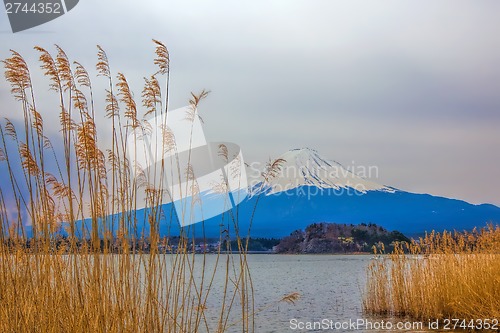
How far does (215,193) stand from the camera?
15.5 feet

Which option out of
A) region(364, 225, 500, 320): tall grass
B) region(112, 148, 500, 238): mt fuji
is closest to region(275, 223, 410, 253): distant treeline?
region(112, 148, 500, 238): mt fuji

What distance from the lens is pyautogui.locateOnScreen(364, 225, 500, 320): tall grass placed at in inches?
358

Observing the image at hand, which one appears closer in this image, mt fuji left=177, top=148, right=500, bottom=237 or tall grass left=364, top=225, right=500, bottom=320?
tall grass left=364, top=225, right=500, bottom=320

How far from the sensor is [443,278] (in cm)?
984

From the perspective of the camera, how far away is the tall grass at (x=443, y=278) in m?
9.10

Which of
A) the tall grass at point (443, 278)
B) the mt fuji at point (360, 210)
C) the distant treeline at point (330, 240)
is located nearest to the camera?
the tall grass at point (443, 278)

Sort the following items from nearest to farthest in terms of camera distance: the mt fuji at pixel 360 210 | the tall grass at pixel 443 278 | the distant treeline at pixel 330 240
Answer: the tall grass at pixel 443 278 → the distant treeline at pixel 330 240 → the mt fuji at pixel 360 210

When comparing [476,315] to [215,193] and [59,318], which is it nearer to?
[215,193]

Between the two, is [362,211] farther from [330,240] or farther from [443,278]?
[443,278]

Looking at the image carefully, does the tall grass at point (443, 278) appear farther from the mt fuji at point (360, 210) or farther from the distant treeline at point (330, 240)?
the mt fuji at point (360, 210)

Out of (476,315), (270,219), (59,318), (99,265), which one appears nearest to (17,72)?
(99,265)

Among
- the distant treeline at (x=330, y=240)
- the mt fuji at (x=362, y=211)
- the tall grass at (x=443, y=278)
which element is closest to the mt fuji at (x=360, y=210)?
the mt fuji at (x=362, y=211)

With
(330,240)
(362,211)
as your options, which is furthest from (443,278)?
(362,211)

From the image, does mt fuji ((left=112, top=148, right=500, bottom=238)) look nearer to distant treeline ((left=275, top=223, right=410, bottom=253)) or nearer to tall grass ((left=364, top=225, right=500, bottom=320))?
distant treeline ((left=275, top=223, right=410, bottom=253))
